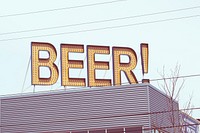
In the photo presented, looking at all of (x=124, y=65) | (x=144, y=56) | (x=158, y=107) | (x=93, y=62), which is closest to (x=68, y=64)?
(x=93, y=62)

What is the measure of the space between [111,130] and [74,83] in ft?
21.6

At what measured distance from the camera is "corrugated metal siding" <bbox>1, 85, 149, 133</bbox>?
138 feet

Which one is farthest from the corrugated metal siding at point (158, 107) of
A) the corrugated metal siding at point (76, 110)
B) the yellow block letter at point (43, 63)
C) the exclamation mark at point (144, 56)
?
the yellow block letter at point (43, 63)

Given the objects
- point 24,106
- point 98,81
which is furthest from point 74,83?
point 24,106

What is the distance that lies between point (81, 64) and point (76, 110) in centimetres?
668

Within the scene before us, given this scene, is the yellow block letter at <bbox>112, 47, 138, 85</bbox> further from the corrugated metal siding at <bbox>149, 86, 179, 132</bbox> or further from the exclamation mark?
the corrugated metal siding at <bbox>149, 86, 179, 132</bbox>

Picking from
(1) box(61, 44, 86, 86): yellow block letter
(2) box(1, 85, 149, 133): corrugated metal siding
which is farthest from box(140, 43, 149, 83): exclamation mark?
(2) box(1, 85, 149, 133): corrugated metal siding

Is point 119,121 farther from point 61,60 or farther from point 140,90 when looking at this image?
point 61,60

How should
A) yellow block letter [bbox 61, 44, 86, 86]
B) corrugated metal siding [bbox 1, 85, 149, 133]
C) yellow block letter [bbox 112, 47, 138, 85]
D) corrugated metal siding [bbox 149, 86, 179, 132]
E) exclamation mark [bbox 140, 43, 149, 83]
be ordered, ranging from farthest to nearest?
exclamation mark [bbox 140, 43, 149, 83] → yellow block letter [bbox 112, 47, 138, 85] → yellow block letter [bbox 61, 44, 86, 86] → corrugated metal siding [bbox 149, 86, 179, 132] → corrugated metal siding [bbox 1, 85, 149, 133]

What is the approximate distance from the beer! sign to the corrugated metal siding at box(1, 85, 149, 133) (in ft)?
12.2

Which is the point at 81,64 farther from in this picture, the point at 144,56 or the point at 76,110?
the point at 76,110

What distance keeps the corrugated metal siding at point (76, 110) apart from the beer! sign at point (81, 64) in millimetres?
3716

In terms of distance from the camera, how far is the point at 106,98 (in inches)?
1673

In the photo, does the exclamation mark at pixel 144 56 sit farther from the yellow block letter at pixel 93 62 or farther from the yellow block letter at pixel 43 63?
the yellow block letter at pixel 43 63
